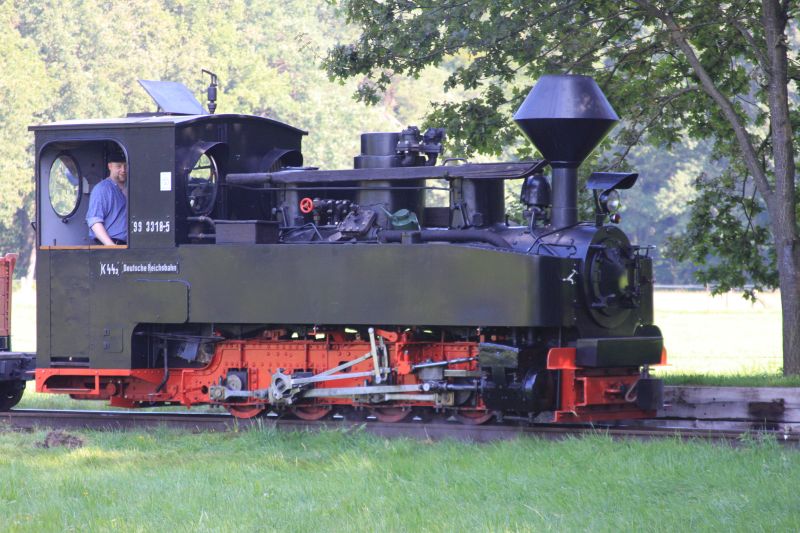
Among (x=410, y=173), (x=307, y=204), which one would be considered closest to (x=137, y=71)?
(x=307, y=204)

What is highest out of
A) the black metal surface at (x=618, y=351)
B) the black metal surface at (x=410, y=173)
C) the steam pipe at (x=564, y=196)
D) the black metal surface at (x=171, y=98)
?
the black metal surface at (x=171, y=98)

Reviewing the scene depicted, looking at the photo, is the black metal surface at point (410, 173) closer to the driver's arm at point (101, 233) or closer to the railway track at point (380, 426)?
the driver's arm at point (101, 233)

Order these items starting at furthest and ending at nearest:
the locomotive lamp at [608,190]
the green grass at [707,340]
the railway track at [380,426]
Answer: the green grass at [707,340] → the locomotive lamp at [608,190] → the railway track at [380,426]

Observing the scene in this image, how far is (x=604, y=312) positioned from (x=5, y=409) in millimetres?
6462

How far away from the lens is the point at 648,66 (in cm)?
1433

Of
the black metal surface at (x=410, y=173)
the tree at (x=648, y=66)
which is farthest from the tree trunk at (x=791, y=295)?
the black metal surface at (x=410, y=173)

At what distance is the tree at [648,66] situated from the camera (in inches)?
503

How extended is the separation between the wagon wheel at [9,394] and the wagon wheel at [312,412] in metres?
3.44

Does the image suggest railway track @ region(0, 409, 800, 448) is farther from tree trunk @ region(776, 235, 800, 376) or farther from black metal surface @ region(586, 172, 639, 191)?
tree trunk @ region(776, 235, 800, 376)

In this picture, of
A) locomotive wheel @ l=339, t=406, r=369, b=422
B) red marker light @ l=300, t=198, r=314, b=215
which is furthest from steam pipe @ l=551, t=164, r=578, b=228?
locomotive wheel @ l=339, t=406, r=369, b=422

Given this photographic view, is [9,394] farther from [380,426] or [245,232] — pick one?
[380,426]

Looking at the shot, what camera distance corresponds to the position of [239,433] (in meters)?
10.0

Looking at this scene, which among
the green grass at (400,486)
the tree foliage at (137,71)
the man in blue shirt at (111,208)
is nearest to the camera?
the green grass at (400,486)

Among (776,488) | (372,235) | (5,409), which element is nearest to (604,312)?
(372,235)
